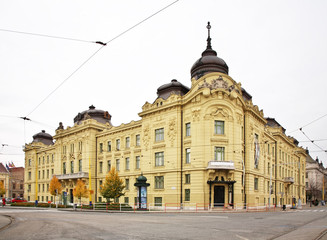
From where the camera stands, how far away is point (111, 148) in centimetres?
5409

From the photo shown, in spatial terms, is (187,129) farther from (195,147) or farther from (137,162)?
(137,162)

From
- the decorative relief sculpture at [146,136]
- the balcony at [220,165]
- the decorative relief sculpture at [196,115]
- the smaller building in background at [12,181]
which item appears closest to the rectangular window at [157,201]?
the decorative relief sculpture at [146,136]

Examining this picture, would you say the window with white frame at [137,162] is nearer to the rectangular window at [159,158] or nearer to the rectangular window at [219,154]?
the rectangular window at [159,158]

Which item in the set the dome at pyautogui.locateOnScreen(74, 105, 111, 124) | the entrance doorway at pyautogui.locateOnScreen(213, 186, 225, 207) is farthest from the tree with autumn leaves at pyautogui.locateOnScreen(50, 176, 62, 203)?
the entrance doorway at pyautogui.locateOnScreen(213, 186, 225, 207)

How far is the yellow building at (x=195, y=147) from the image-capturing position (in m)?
38.8

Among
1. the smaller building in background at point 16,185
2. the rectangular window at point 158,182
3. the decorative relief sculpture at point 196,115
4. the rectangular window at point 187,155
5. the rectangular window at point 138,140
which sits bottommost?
the smaller building in background at point 16,185

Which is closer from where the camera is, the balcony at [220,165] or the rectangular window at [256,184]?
the balcony at [220,165]

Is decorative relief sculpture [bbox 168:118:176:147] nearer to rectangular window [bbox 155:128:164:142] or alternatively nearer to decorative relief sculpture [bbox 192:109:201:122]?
rectangular window [bbox 155:128:164:142]

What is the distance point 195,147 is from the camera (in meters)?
39.4

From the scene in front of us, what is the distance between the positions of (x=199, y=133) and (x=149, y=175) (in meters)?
10.1

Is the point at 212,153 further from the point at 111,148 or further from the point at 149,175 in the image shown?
the point at 111,148

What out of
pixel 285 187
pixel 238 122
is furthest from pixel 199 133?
pixel 285 187

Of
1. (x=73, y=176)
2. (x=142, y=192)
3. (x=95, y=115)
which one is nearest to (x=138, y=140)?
(x=142, y=192)

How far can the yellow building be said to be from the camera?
127 ft
